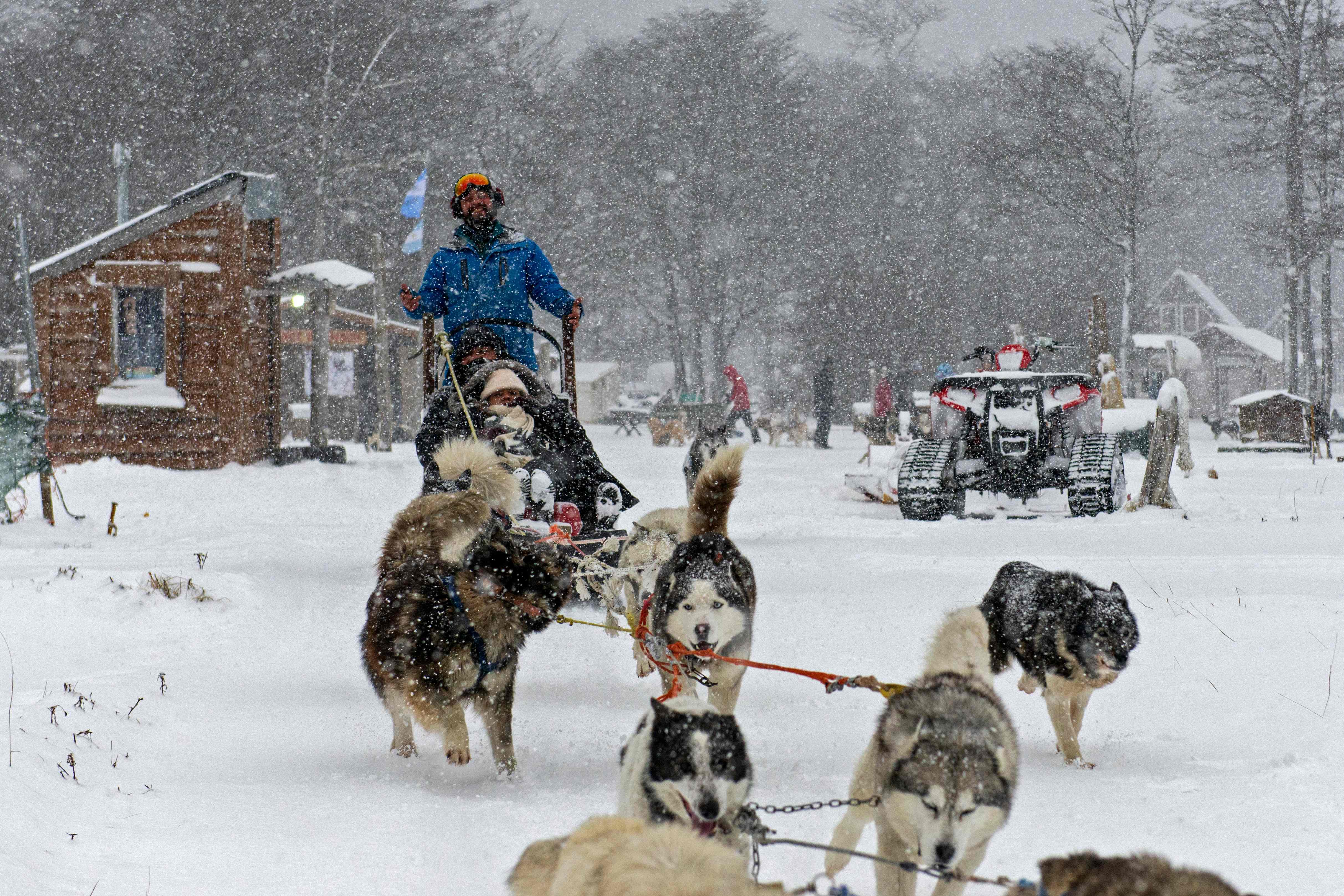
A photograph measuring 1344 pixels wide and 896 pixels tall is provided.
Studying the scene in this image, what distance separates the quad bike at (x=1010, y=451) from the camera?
10633 mm

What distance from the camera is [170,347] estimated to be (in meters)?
16.2

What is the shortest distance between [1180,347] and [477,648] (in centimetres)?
4358

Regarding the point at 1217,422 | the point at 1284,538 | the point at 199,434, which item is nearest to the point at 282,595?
the point at 1284,538

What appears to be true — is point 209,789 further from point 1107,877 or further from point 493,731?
point 1107,877

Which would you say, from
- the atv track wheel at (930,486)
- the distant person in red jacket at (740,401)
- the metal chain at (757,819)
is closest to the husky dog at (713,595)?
the metal chain at (757,819)

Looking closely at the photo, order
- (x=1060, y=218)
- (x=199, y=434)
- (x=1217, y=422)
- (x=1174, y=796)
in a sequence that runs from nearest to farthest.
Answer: (x=1174, y=796) < (x=199, y=434) < (x=1217, y=422) < (x=1060, y=218)

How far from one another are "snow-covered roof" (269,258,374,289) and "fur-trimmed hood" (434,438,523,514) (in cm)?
1325

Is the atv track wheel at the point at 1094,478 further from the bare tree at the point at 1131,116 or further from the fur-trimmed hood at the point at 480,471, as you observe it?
the bare tree at the point at 1131,116

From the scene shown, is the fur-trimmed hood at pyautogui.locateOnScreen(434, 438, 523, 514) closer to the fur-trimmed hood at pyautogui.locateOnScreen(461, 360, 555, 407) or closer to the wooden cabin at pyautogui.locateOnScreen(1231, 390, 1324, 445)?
the fur-trimmed hood at pyautogui.locateOnScreen(461, 360, 555, 407)

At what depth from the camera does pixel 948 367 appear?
2761 cm

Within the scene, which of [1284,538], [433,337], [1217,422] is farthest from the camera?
[1217,422]

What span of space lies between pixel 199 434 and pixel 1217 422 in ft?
76.1

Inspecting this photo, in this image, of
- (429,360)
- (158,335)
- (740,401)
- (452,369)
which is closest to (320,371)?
(158,335)

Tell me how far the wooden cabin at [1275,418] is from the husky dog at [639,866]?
22.3m
